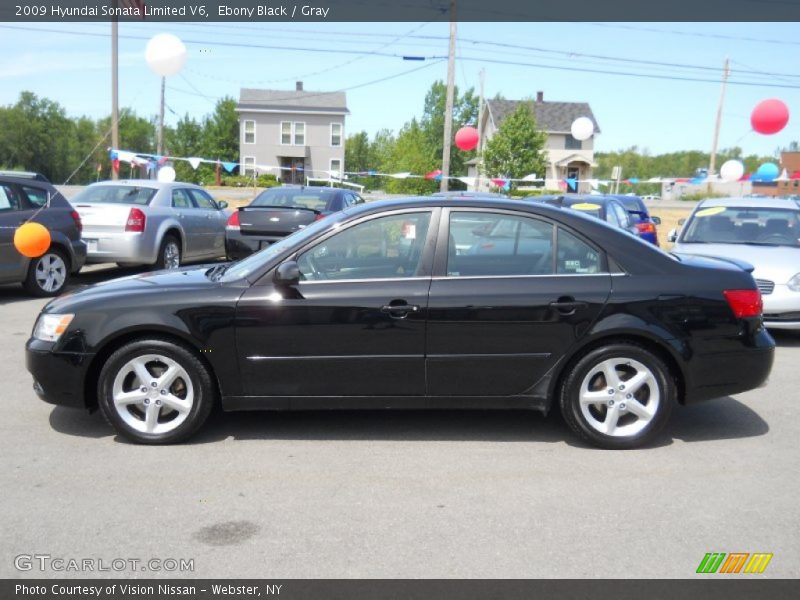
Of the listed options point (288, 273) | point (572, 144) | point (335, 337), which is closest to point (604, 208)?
point (335, 337)

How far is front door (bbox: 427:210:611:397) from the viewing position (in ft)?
15.8

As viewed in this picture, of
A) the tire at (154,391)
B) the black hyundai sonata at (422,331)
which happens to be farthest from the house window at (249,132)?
the tire at (154,391)

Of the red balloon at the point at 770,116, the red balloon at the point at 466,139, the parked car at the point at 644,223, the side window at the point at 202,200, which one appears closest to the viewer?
the side window at the point at 202,200

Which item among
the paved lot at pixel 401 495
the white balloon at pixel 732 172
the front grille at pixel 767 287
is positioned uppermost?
the white balloon at pixel 732 172

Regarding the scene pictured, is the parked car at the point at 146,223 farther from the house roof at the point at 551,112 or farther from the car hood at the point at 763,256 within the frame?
the house roof at the point at 551,112

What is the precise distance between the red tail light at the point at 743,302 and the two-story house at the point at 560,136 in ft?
180

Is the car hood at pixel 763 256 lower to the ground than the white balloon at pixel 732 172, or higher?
lower

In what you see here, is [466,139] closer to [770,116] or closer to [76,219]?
[770,116]

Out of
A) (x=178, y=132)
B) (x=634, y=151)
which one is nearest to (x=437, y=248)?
(x=178, y=132)

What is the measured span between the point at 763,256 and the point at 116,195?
9.65 metres

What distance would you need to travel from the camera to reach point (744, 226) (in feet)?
→ 31.9

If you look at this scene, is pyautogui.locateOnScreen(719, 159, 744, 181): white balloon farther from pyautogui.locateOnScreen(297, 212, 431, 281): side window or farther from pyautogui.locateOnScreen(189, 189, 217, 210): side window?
pyautogui.locateOnScreen(297, 212, 431, 281): side window

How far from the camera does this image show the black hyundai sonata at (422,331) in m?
4.80

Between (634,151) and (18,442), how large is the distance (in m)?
111
